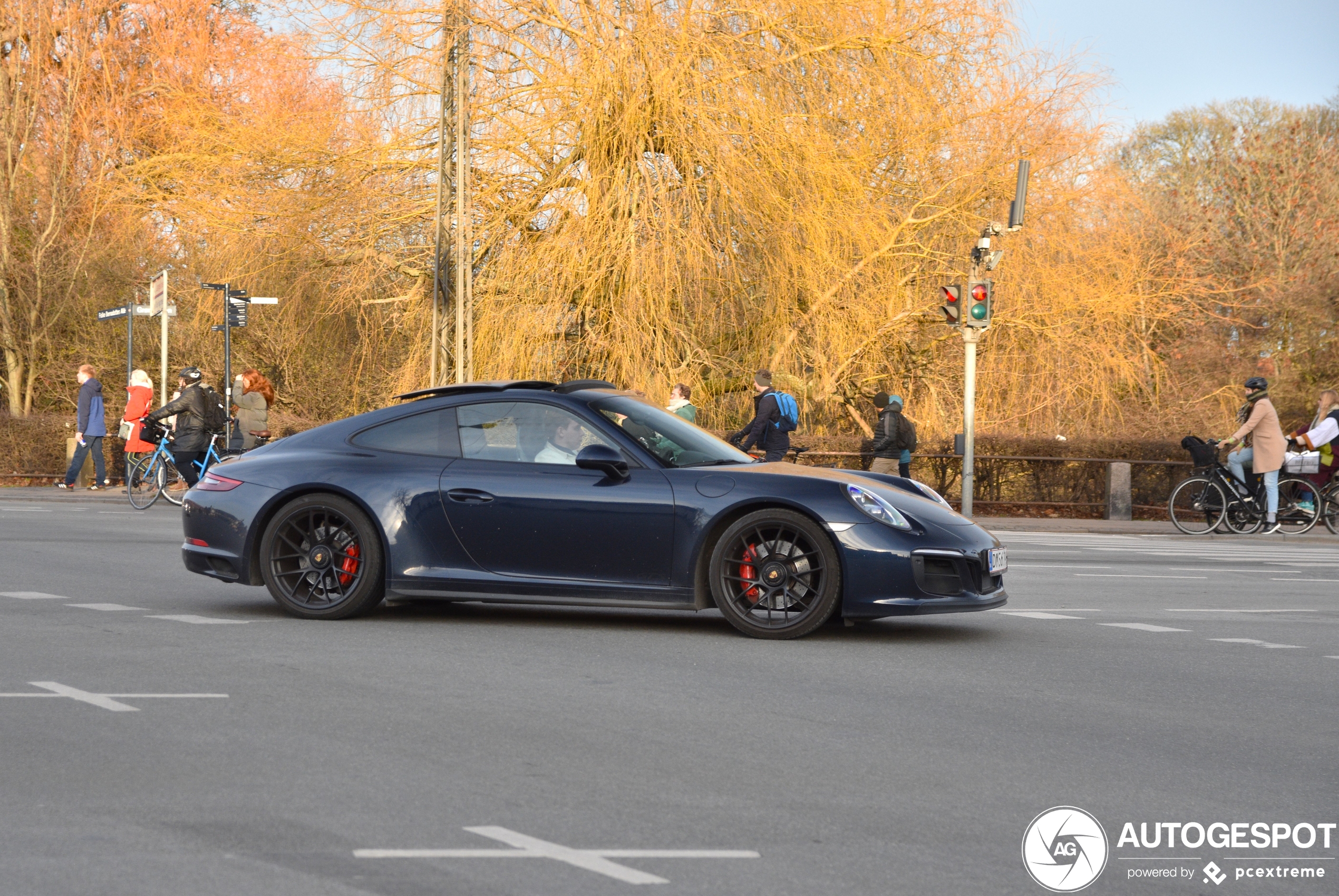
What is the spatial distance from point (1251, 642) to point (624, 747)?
196 inches

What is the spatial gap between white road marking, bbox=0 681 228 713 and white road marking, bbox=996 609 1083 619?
218 inches

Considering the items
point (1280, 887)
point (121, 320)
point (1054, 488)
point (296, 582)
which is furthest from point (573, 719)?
point (121, 320)

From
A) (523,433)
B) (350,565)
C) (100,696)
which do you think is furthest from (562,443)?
(100,696)

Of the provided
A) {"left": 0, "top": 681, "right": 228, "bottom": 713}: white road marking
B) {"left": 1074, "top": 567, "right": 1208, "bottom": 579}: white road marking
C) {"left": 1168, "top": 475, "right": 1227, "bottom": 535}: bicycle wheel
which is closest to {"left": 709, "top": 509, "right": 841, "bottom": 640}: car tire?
{"left": 0, "top": 681, "right": 228, "bottom": 713}: white road marking

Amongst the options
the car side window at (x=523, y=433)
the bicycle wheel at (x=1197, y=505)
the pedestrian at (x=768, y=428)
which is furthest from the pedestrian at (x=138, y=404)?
the car side window at (x=523, y=433)

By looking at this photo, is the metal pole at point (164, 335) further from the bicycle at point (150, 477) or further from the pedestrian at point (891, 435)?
the pedestrian at point (891, 435)

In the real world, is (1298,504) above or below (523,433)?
below

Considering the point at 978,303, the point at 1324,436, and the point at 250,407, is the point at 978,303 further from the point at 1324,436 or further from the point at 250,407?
the point at 250,407

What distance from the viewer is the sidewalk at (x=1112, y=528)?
67.4ft

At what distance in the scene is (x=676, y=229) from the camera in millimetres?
23281

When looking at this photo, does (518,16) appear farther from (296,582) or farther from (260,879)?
(260,879)

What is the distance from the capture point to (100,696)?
21.5ft

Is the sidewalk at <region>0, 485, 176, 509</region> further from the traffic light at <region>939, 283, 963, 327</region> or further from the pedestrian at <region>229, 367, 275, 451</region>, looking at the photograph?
the traffic light at <region>939, 283, 963, 327</region>

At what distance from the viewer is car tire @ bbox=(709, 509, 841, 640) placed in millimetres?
8383
